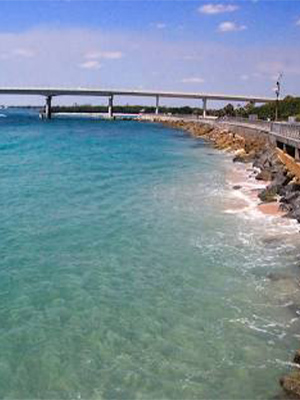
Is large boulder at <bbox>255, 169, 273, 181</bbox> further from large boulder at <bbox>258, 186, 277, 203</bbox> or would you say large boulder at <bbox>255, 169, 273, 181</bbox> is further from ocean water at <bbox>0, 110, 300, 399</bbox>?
ocean water at <bbox>0, 110, 300, 399</bbox>

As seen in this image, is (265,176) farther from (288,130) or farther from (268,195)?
(288,130)

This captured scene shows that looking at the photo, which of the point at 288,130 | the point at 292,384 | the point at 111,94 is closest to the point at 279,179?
the point at 288,130

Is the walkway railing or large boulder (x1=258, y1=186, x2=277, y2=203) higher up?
the walkway railing

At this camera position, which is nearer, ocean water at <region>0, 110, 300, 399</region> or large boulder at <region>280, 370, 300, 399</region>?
large boulder at <region>280, 370, 300, 399</region>

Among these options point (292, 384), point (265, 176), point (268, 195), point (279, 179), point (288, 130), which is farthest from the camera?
point (288, 130)

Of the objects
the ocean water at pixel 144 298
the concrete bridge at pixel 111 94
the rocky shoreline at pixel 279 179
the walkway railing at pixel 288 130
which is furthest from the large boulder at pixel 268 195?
the concrete bridge at pixel 111 94

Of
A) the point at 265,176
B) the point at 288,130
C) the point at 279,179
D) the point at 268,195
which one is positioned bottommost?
the point at 268,195

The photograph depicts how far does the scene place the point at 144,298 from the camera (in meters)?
13.9

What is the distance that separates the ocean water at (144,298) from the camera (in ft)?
33.4

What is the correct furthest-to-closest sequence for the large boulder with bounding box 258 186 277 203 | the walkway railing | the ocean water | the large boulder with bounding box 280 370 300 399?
1. the walkway railing
2. the large boulder with bounding box 258 186 277 203
3. the ocean water
4. the large boulder with bounding box 280 370 300 399

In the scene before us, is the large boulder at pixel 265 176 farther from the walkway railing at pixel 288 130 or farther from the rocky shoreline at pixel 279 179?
the walkway railing at pixel 288 130

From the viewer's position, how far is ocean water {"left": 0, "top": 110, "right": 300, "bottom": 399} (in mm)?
10188

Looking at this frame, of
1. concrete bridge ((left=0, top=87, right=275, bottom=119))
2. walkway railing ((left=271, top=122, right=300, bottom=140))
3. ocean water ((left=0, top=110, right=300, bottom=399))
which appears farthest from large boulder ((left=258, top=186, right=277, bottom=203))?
concrete bridge ((left=0, top=87, right=275, bottom=119))

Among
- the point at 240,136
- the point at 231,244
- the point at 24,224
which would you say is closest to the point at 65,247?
the point at 24,224
